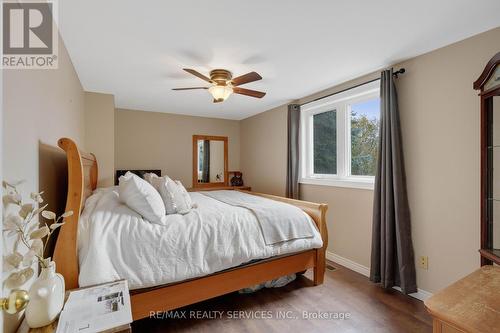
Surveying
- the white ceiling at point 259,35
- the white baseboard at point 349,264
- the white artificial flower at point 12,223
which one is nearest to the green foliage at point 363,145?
the white ceiling at point 259,35

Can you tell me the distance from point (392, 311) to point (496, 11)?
239 centimetres

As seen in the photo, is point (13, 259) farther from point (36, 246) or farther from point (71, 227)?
point (71, 227)

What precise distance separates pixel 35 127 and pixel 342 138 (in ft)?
9.90

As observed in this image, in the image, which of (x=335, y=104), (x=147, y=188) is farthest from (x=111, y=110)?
(x=335, y=104)

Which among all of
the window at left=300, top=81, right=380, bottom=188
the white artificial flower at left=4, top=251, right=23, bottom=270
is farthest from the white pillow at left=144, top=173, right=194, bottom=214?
the window at left=300, top=81, right=380, bottom=188

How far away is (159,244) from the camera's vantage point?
1651 millimetres

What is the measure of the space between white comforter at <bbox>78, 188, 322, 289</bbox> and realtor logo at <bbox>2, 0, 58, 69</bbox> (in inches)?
40.4

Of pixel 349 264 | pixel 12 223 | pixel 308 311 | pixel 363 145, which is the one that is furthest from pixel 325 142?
pixel 12 223

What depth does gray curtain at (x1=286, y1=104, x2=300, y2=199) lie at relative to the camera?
3576 mm

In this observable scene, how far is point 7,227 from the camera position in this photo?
0.88 metres

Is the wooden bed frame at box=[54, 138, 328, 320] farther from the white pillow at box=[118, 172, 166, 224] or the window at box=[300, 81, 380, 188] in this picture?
the window at box=[300, 81, 380, 188]

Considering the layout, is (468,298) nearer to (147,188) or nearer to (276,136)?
(147,188)

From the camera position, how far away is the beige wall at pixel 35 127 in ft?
3.16

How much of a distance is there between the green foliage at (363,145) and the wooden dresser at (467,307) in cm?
170
